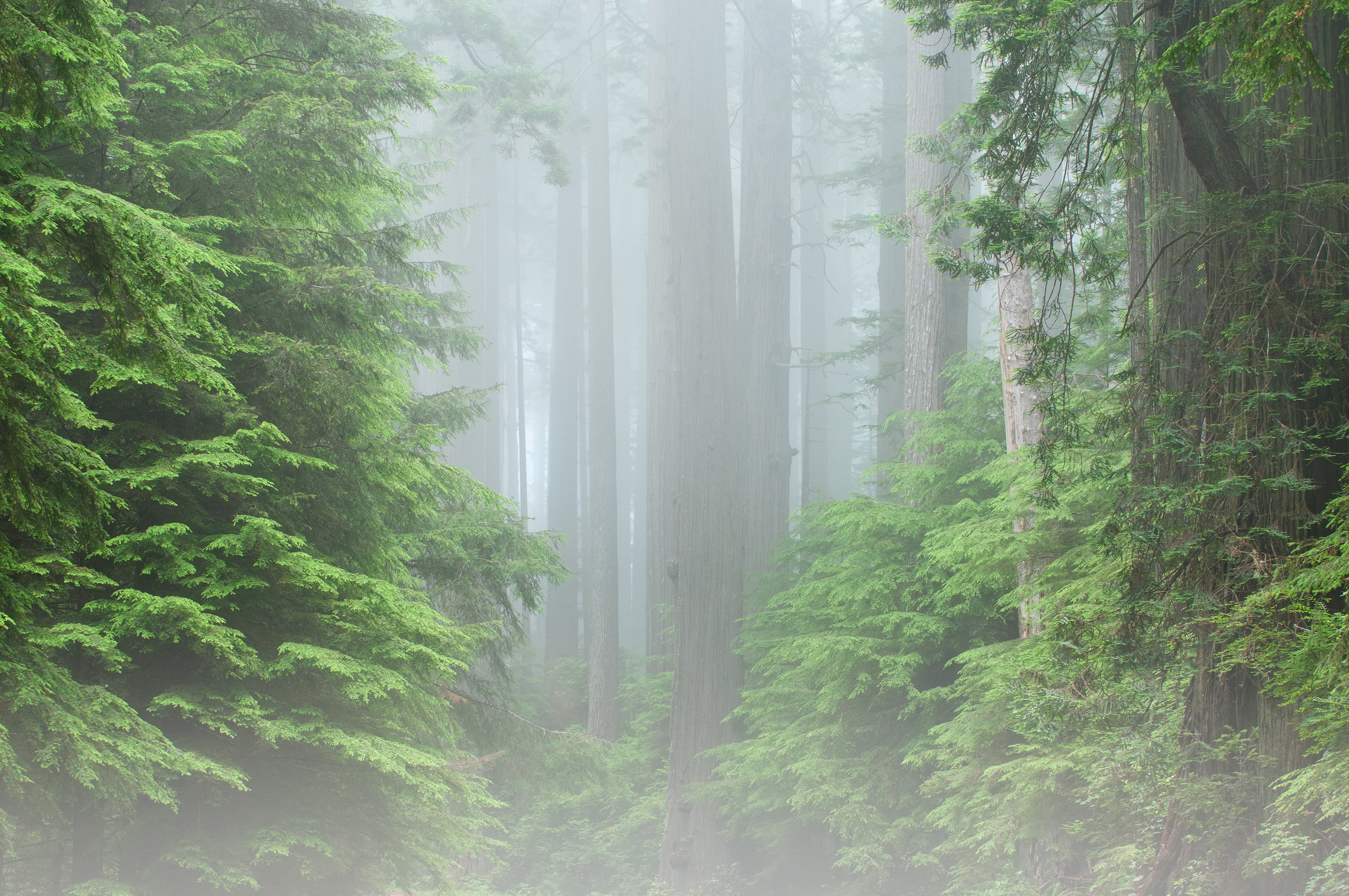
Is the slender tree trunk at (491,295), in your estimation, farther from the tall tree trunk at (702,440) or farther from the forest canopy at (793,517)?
the forest canopy at (793,517)

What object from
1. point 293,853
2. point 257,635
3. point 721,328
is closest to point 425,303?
point 257,635

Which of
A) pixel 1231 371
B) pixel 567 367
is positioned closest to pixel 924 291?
pixel 1231 371

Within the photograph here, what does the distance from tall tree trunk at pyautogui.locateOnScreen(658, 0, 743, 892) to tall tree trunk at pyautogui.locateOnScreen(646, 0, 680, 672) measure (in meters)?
0.26

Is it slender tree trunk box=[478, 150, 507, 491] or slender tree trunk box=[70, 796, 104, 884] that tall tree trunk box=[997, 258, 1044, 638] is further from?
slender tree trunk box=[478, 150, 507, 491]

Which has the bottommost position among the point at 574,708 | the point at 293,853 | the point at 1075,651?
the point at 574,708

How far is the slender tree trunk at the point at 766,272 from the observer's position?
1207cm

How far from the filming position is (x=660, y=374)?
15.6 m

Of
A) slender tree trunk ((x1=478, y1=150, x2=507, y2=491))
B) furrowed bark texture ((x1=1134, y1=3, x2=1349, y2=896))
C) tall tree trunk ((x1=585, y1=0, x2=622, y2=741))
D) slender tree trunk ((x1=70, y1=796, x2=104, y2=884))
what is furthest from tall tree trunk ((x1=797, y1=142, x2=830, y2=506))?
slender tree trunk ((x1=70, y1=796, x2=104, y2=884))

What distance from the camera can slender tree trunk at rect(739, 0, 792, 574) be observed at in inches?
475

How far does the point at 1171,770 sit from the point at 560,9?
1885cm

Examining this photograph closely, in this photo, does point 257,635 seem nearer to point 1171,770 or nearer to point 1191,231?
point 1171,770

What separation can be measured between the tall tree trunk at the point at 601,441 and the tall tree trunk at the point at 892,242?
573cm

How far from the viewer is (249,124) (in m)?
4.71

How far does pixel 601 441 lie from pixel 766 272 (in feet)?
20.9
